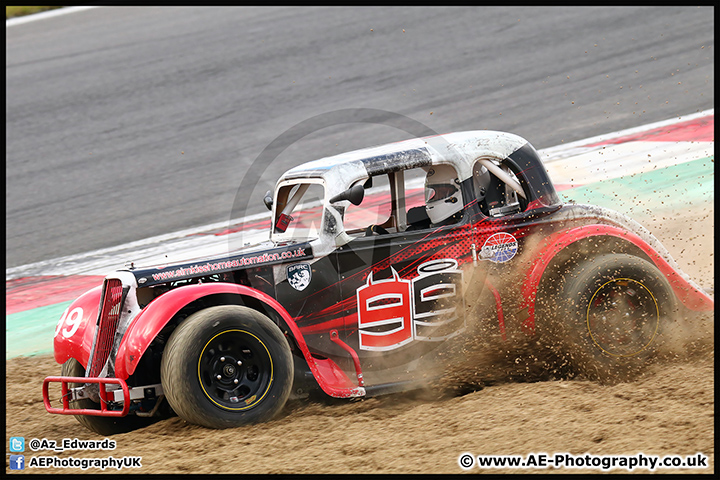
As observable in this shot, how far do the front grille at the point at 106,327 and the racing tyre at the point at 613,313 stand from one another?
10.9ft

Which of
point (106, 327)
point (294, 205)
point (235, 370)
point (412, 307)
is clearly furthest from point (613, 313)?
point (106, 327)

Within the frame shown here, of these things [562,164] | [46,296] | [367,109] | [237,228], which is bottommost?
[46,296]

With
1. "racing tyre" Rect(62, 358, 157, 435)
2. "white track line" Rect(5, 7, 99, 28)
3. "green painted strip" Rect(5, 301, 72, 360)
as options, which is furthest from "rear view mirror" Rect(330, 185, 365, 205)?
"white track line" Rect(5, 7, 99, 28)

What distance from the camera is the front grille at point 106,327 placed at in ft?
18.5

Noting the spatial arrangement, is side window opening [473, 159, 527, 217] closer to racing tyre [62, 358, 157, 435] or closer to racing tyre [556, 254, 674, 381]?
racing tyre [556, 254, 674, 381]

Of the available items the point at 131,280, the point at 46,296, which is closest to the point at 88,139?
the point at 46,296

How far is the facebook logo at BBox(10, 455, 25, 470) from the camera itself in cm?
528

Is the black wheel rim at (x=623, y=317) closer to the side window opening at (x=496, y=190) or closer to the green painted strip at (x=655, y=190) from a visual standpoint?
the side window opening at (x=496, y=190)

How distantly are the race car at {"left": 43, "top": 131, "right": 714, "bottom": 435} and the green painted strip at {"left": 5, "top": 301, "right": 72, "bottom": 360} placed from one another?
226 centimetres

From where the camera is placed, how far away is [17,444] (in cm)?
575

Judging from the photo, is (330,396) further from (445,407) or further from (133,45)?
(133,45)

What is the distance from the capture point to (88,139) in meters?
13.6

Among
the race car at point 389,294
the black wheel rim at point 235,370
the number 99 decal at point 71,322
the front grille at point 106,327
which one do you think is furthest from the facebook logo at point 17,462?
the black wheel rim at point 235,370

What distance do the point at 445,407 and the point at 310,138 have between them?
8.37 metres
